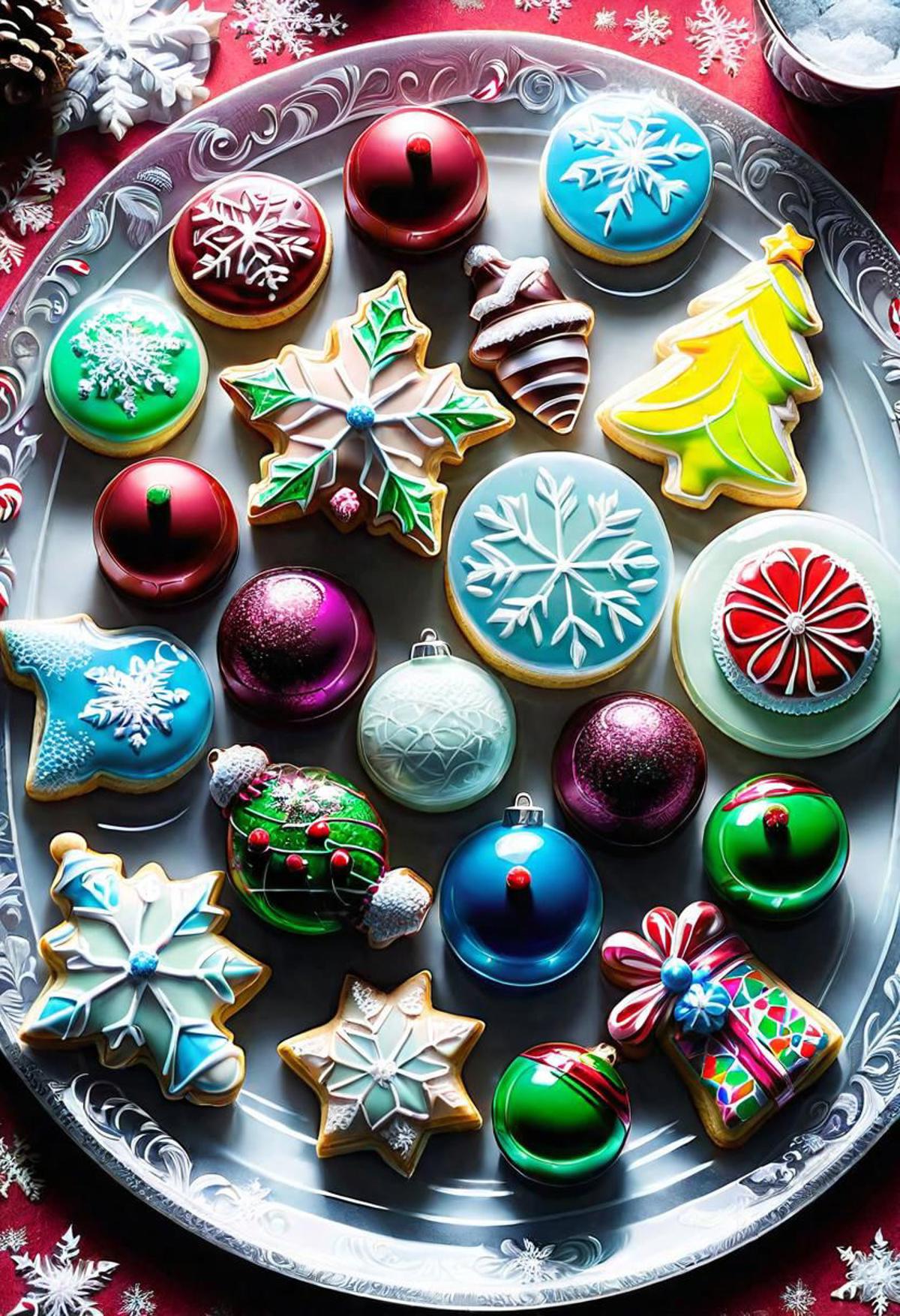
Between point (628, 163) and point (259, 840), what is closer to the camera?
point (259, 840)

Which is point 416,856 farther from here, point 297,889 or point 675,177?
point 675,177

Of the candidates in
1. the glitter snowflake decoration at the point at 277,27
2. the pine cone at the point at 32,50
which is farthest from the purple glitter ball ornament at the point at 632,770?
the pine cone at the point at 32,50

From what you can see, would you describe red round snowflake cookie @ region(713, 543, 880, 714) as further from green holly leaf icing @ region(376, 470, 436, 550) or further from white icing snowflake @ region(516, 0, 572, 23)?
white icing snowflake @ region(516, 0, 572, 23)

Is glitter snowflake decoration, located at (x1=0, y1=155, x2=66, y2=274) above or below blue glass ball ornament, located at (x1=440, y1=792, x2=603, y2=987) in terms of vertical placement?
above

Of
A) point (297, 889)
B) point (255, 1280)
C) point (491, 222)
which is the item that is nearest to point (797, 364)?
point (491, 222)

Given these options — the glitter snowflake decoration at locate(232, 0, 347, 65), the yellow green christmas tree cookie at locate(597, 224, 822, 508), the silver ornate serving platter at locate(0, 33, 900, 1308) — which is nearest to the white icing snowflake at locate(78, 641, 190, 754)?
the silver ornate serving platter at locate(0, 33, 900, 1308)

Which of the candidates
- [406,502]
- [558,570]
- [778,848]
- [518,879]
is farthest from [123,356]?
[778,848]

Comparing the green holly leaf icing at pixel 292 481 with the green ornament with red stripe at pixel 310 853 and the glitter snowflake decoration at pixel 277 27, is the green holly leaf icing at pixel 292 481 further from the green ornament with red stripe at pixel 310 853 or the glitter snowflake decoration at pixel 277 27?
the glitter snowflake decoration at pixel 277 27

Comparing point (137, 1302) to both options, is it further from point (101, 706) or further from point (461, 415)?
point (461, 415)
